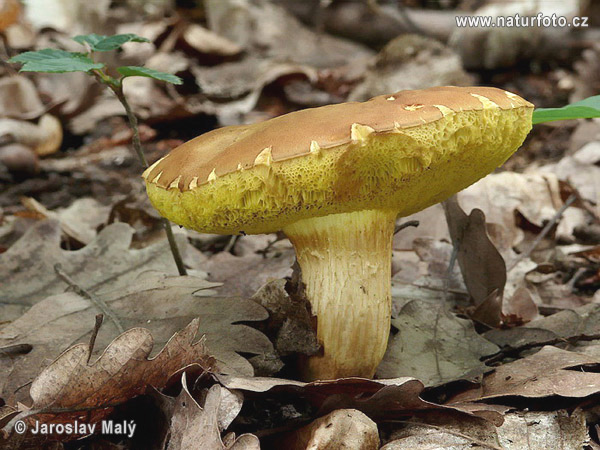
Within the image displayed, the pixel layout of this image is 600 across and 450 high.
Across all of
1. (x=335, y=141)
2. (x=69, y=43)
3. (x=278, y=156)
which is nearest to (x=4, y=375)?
(x=278, y=156)

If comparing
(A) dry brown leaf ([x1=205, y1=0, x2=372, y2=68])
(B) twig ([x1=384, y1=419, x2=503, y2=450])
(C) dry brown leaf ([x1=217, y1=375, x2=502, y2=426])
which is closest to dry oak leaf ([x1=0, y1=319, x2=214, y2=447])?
(C) dry brown leaf ([x1=217, y1=375, x2=502, y2=426])

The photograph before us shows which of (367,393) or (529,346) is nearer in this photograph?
(367,393)

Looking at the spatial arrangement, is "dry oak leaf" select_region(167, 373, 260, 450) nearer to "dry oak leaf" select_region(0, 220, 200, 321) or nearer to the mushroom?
the mushroom

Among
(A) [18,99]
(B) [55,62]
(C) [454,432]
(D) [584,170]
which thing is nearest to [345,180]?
(C) [454,432]

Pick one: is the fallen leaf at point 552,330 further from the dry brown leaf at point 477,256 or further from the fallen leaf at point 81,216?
the fallen leaf at point 81,216

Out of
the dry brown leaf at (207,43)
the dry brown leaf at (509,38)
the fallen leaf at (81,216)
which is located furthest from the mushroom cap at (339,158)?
the dry brown leaf at (207,43)

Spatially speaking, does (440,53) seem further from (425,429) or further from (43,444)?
(43,444)

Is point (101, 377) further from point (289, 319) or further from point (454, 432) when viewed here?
point (454, 432)
